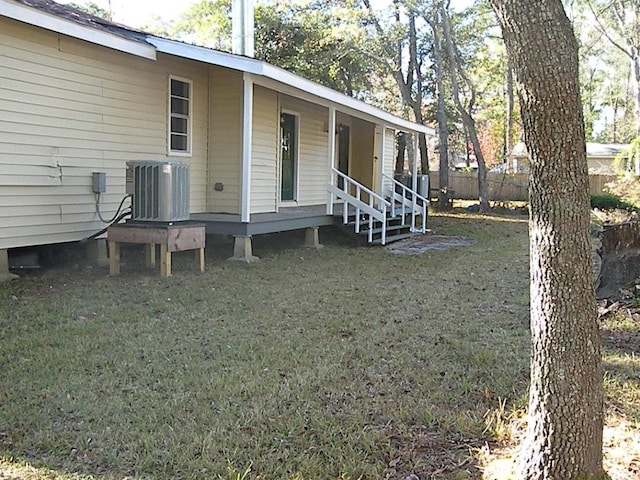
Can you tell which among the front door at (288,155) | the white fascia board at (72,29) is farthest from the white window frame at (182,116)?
the front door at (288,155)

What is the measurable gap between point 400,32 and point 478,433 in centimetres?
2000

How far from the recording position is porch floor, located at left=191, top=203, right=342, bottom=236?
8312 millimetres

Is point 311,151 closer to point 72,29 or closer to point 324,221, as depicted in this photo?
point 324,221

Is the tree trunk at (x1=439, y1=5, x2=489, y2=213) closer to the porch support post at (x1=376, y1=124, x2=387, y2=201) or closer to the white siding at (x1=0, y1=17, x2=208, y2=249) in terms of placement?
the porch support post at (x1=376, y1=124, x2=387, y2=201)

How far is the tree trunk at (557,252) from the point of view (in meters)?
2.08

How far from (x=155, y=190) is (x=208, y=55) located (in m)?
2.35

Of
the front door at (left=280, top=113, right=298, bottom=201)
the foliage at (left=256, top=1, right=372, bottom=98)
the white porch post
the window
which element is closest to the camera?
the window

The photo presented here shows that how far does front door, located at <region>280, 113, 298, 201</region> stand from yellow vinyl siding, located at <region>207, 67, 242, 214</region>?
61.0 inches

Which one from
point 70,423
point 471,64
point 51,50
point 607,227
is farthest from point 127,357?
point 471,64

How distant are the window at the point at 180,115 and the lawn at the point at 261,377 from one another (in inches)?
108

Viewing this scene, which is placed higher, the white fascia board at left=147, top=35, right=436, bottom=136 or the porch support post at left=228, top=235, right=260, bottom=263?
the white fascia board at left=147, top=35, right=436, bottom=136

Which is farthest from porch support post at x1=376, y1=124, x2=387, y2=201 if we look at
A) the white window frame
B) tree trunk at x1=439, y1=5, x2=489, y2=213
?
tree trunk at x1=439, y1=5, x2=489, y2=213

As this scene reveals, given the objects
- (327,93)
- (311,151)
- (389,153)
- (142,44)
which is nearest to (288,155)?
(311,151)

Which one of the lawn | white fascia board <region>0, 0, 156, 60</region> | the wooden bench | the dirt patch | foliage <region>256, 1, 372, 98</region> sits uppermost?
foliage <region>256, 1, 372, 98</region>
